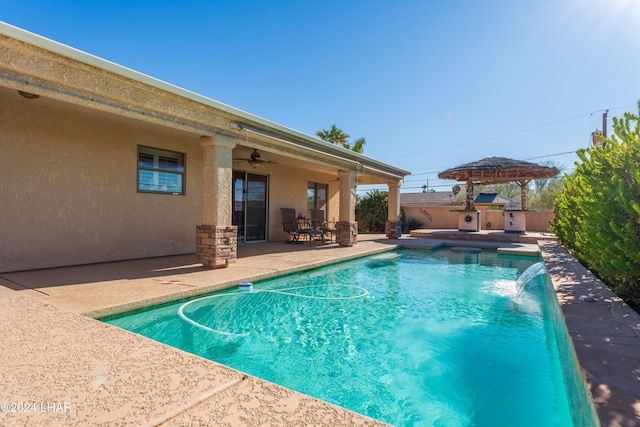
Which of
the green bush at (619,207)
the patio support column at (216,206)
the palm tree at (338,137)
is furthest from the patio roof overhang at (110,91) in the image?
the palm tree at (338,137)

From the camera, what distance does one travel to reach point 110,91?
4.67 meters

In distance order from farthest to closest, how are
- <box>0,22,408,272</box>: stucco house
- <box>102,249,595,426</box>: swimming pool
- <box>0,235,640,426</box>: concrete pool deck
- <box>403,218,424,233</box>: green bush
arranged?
<box>403,218,424,233</box>: green bush, <box>0,22,408,272</box>: stucco house, <box>102,249,595,426</box>: swimming pool, <box>0,235,640,426</box>: concrete pool deck

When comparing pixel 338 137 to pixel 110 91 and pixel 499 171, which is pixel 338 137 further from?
pixel 110 91

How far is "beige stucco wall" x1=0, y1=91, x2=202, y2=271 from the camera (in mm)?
5559

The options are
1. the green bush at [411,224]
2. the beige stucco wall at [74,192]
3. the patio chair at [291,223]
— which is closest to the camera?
the beige stucco wall at [74,192]

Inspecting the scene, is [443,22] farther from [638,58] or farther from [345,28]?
[638,58]

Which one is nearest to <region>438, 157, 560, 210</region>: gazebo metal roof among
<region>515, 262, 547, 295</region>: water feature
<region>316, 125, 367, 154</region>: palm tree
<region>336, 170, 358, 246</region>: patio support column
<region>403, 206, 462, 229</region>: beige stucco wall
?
Answer: <region>403, 206, 462, 229</region>: beige stucco wall

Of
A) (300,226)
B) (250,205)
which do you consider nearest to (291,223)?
(300,226)

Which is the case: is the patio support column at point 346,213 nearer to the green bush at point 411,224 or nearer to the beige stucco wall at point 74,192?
the beige stucco wall at point 74,192

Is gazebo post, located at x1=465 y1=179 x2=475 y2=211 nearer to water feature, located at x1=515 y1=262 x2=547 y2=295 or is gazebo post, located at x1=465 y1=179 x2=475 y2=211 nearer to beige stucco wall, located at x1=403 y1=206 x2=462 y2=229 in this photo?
beige stucco wall, located at x1=403 y1=206 x2=462 y2=229

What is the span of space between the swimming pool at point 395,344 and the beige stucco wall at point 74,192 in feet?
11.4

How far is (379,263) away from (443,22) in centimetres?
786

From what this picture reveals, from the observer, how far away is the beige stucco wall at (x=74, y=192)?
5.56m

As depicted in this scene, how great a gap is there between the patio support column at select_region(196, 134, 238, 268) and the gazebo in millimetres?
12721
